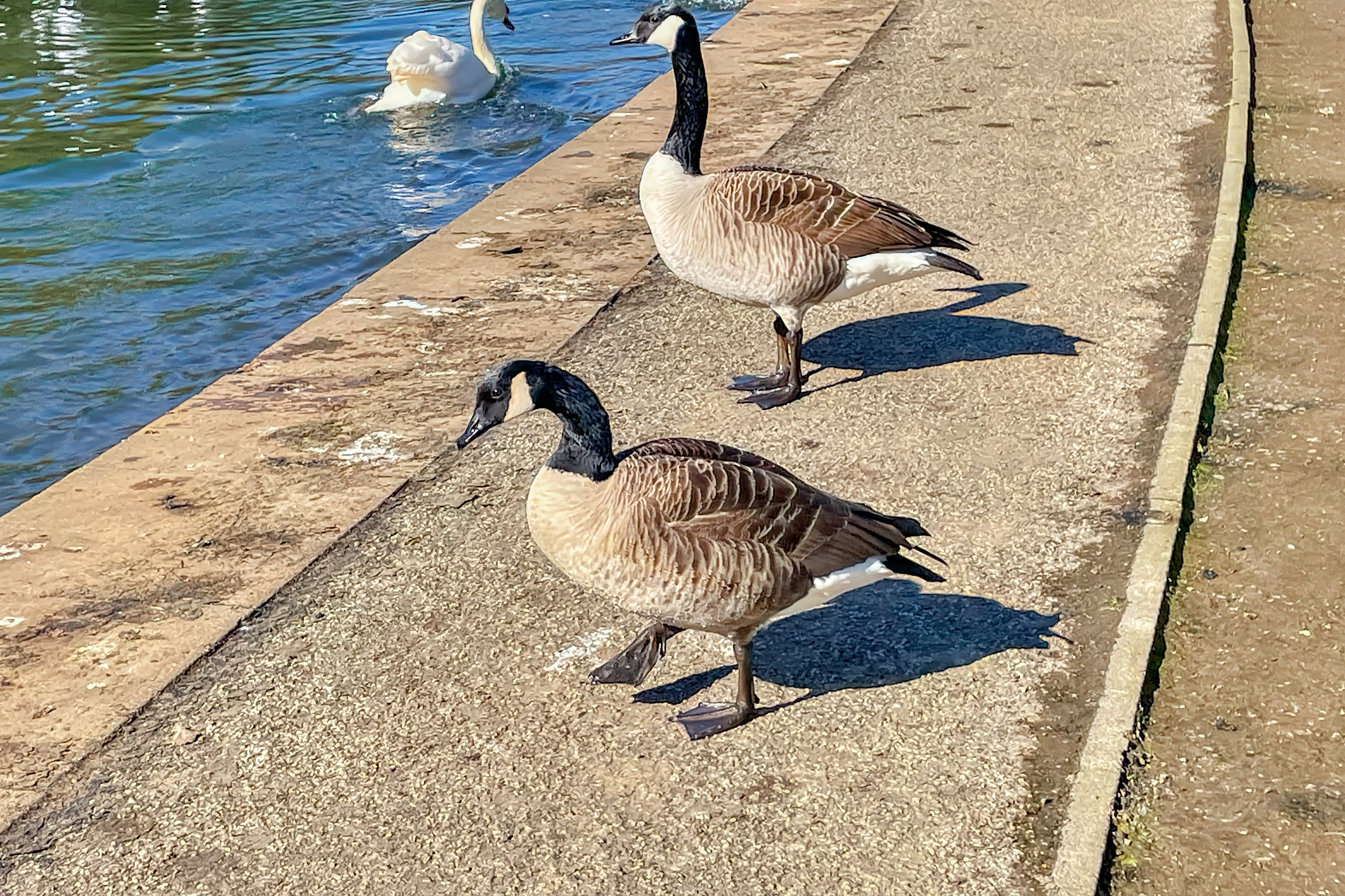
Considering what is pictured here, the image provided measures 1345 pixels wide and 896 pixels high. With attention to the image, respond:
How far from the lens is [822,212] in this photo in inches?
283

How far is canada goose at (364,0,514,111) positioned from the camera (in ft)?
49.3

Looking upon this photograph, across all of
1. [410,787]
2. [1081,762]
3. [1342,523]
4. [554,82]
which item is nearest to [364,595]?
[410,787]

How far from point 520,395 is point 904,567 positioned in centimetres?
155

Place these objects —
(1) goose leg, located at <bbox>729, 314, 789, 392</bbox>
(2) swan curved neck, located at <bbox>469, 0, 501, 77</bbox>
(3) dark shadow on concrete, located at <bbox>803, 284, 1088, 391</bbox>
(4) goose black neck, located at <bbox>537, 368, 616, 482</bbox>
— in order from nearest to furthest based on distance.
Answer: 1. (4) goose black neck, located at <bbox>537, 368, 616, 482</bbox>
2. (1) goose leg, located at <bbox>729, 314, 789, 392</bbox>
3. (3) dark shadow on concrete, located at <bbox>803, 284, 1088, 391</bbox>
4. (2) swan curved neck, located at <bbox>469, 0, 501, 77</bbox>

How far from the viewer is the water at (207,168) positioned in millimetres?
10055


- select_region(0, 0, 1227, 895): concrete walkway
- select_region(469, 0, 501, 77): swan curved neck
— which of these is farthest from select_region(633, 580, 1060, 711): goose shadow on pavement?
select_region(469, 0, 501, 77): swan curved neck

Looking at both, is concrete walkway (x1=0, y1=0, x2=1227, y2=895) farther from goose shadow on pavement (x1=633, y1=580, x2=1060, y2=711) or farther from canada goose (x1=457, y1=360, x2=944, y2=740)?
canada goose (x1=457, y1=360, x2=944, y2=740)

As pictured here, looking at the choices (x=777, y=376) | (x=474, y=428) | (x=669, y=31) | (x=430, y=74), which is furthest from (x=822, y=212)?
(x=430, y=74)

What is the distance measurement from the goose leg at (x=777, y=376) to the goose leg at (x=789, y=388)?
2cm

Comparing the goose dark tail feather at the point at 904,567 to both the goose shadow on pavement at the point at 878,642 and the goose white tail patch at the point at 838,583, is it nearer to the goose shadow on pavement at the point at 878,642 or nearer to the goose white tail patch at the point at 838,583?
the goose white tail patch at the point at 838,583

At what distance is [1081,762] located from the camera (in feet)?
15.5

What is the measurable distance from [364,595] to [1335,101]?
10.0m

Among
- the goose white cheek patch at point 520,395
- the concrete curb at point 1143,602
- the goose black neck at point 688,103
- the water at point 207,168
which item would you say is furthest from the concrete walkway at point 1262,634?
the water at point 207,168

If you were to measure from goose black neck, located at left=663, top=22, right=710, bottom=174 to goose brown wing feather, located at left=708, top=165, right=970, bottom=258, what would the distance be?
382 millimetres
